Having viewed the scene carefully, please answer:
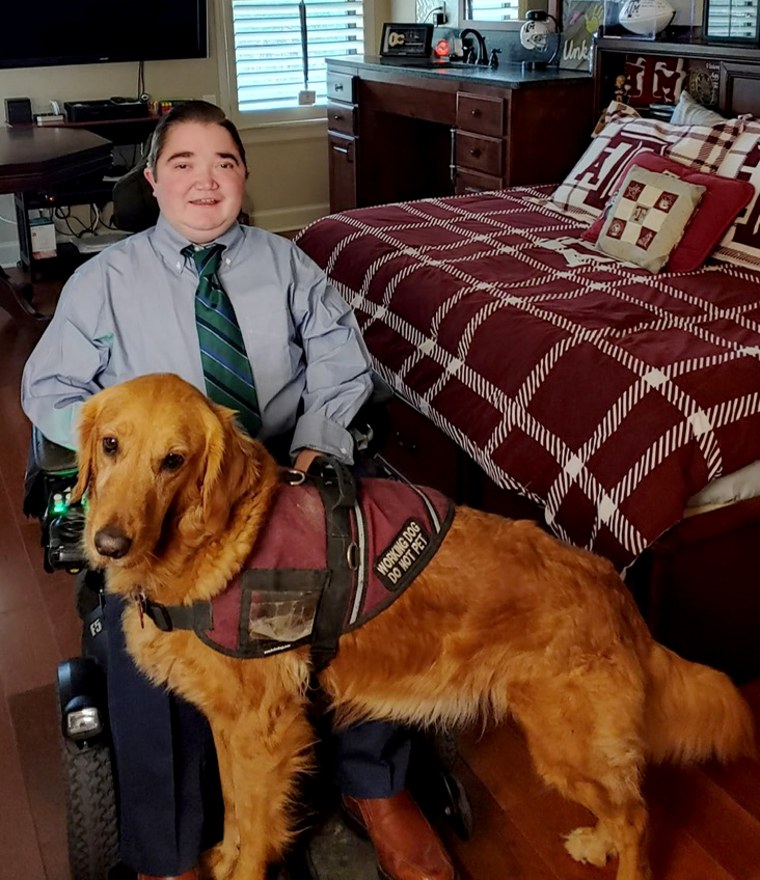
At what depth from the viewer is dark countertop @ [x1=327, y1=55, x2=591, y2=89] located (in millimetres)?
3820

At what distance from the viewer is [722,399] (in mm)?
A: 1804

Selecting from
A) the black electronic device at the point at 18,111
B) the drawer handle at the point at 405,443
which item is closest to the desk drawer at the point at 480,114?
the drawer handle at the point at 405,443

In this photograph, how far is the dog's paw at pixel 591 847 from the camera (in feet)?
5.16

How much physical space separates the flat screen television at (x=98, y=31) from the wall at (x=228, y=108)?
0.15 meters

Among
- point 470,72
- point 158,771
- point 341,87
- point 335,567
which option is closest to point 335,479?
point 335,567

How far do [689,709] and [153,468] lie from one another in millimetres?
862

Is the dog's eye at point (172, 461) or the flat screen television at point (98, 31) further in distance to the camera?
the flat screen television at point (98, 31)

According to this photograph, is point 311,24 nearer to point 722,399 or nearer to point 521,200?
point 521,200

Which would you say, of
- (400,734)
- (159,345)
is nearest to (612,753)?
(400,734)

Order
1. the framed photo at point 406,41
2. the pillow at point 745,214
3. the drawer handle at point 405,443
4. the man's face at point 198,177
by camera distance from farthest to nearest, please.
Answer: the framed photo at point 406,41
the drawer handle at point 405,443
the pillow at point 745,214
the man's face at point 198,177

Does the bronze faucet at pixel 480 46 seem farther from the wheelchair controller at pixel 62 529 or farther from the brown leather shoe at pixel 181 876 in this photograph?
the brown leather shoe at pixel 181 876

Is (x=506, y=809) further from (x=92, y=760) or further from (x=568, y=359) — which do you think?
(x=568, y=359)

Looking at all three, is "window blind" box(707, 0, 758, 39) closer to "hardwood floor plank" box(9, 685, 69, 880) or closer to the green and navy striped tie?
the green and navy striped tie

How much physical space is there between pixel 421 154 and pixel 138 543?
4.41 metres
